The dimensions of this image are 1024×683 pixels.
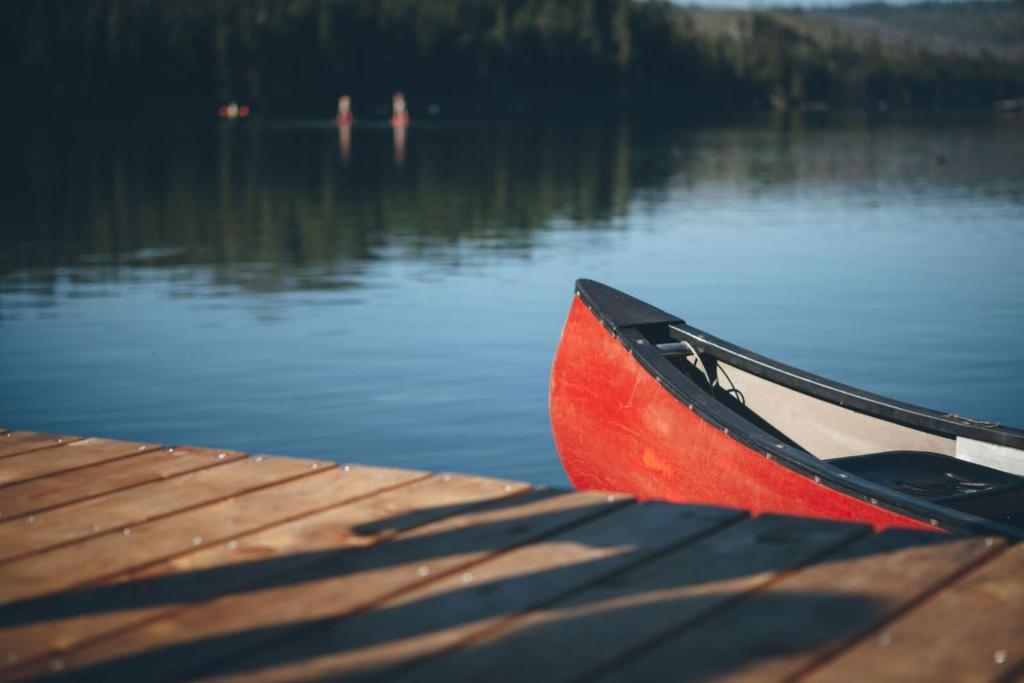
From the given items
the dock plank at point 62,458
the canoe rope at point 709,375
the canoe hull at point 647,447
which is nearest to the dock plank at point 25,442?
the dock plank at point 62,458

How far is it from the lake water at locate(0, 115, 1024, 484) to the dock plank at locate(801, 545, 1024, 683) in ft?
20.4

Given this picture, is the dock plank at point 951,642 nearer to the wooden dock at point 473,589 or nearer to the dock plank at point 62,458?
the wooden dock at point 473,589

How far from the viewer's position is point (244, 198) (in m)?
31.7

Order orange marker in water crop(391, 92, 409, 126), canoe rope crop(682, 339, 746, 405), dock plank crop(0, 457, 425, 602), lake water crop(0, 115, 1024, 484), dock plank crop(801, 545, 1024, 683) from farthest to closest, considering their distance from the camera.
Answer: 1. orange marker in water crop(391, 92, 409, 126)
2. lake water crop(0, 115, 1024, 484)
3. canoe rope crop(682, 339, 746, 405)
4. dock plank crop(0, 457, 425, 602)
5. dock plank crop(801, 545, 1024, 683)

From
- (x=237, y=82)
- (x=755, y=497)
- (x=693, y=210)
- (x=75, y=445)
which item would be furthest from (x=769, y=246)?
(x=237, y=82)

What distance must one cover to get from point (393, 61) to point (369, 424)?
404 ft

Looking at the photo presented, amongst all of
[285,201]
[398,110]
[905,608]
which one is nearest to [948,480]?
[905,608]

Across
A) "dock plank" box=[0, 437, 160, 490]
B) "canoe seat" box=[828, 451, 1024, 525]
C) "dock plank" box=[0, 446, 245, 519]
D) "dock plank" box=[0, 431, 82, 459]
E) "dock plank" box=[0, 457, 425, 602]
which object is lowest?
"canoe seat" box=[828, 451, 1024, 525]

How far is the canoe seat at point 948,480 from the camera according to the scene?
5.99 m

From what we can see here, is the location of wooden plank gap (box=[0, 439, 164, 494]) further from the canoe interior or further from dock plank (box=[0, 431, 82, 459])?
the canoe interior

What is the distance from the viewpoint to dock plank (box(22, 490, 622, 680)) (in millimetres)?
3023

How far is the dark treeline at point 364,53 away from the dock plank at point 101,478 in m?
100

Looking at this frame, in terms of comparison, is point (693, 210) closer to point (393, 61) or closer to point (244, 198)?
point (244, 198)

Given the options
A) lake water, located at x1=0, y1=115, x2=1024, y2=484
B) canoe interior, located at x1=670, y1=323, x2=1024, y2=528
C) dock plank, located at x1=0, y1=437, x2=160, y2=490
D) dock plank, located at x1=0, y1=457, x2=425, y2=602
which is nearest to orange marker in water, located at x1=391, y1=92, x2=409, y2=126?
lake water, located at x1=0, y1=115, x2=1024, y2=484
